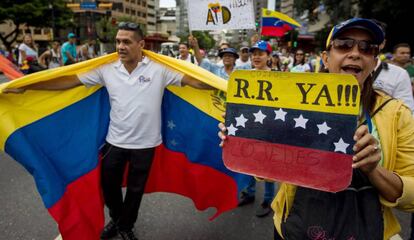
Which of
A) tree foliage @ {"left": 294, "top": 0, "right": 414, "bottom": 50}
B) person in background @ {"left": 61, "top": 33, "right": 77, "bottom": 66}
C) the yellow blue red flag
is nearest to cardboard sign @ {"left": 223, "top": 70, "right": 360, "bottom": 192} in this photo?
the yellow blue red flag

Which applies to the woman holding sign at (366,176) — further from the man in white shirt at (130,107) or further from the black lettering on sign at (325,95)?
the man in white shirt at (130,107)

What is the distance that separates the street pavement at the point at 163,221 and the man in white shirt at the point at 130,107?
1.47 feet

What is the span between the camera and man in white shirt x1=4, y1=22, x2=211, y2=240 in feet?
9.82

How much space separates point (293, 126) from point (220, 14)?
341cm

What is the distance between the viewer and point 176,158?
3537mm

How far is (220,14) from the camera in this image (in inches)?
178

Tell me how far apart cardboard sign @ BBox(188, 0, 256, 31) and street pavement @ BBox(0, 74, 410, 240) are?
7.67 ft

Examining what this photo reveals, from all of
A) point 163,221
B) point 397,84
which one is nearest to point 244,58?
point 397,84

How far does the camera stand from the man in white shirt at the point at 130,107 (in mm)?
2992

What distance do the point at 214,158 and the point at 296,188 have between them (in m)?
1.79

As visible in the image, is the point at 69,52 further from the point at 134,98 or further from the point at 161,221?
the point at 134,98

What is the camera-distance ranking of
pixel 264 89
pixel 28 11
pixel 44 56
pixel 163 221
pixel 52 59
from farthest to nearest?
1. pixel 28 11
2. pixel 52 59
3. pixel 44 56
4. pixel 163 221
5. pixel 264 89

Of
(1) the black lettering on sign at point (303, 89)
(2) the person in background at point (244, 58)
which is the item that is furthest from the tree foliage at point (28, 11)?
(1) the black lettering on sign at point (303, 89)

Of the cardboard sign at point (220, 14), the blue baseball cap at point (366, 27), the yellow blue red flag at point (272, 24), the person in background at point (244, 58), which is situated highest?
the yellow blue red flag at point (272, 24)
